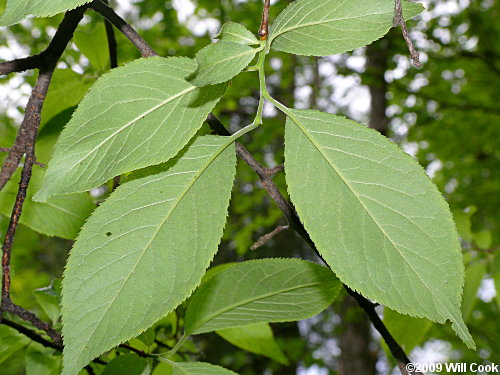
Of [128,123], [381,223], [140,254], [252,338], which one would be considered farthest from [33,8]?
[252,338]

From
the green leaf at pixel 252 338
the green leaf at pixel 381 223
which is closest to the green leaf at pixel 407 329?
the green leaf at pixel 252 338

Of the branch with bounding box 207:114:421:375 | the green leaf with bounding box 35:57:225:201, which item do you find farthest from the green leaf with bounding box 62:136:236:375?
the branch with bounding box 207:114:421:375

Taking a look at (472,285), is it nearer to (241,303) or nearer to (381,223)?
(241,303)

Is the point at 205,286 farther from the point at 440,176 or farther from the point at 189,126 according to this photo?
the point at 440,176

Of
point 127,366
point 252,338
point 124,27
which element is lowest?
point 252,338

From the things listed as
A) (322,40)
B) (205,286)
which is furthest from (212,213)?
(205,286)

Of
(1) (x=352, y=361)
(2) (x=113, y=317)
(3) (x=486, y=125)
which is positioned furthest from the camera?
(1) (x=352, y=361)

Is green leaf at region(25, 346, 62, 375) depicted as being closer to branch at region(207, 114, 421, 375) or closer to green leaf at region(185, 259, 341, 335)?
green leaf at region(185, 259, 341, 335)
